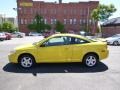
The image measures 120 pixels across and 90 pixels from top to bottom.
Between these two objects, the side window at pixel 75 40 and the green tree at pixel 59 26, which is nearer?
the side window at pixel 75 40

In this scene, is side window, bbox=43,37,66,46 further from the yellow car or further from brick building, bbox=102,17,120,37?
brick building, bbox=102,17,120,37

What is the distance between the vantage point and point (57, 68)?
1085 cm

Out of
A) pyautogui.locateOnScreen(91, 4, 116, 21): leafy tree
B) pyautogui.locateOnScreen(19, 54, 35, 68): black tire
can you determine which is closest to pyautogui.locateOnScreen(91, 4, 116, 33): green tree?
pyautogui.locateOnScreen(91, 4, 116, 21): leafy tree

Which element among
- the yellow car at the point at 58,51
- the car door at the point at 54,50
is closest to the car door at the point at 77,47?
the yellow car at the point at 58,51

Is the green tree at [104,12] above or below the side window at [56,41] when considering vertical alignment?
above

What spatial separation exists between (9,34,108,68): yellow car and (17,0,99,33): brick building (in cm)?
7867

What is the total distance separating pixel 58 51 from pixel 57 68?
0.75 m

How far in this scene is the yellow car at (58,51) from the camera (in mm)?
10641

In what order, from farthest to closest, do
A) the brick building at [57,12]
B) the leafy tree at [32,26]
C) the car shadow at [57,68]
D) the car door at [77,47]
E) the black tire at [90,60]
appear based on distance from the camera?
the brick building at [57,12] < the leafy tree at [32,26] < the black tire at [90,60] < the car door at [77,47] < the car shadow at [57,68]

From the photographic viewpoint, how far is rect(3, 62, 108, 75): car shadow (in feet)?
33.4

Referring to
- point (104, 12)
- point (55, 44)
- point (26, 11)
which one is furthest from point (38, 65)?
point (26, 11)

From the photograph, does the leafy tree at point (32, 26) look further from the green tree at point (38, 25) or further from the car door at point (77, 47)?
the car door at point (77, 47)

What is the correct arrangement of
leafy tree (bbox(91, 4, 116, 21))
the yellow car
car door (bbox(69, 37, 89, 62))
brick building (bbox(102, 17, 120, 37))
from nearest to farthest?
1. the yellow car
2. car door (bbox(69, 37, 89, 62))
3. brick building (bbox(102, 17, 120, 37))
4. leafy tree (bbox(91, 4, 116, 21))

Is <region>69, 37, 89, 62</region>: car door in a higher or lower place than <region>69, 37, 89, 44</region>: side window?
lower
